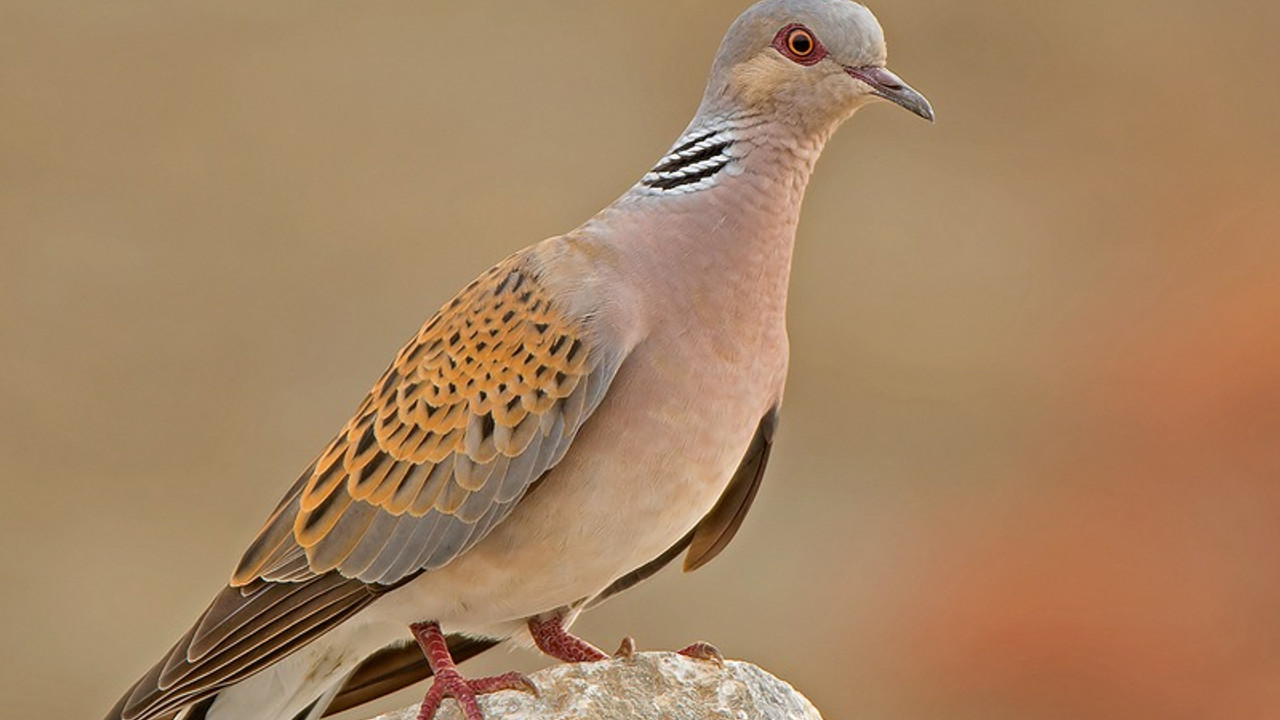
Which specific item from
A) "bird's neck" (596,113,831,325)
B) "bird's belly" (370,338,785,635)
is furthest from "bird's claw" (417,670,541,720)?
"bird's neck" (596,113,831,325)

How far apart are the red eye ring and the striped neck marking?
200 millimetres

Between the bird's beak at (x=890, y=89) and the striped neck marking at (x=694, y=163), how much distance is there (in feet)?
0.94

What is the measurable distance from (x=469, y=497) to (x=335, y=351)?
7.03 m

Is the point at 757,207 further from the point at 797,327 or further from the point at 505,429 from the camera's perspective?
the point at 797,327

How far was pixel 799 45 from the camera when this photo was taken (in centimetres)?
383

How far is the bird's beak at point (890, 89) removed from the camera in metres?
3.77

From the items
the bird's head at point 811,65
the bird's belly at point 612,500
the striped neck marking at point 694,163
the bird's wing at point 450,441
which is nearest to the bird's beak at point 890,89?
the bird's head at point 811,65

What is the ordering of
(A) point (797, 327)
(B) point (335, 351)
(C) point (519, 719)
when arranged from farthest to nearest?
(A) point (797, 327), (B) point (335, 351), (C) point (519, 719)

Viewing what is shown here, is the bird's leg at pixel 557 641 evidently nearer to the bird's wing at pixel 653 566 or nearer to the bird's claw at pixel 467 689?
the bird's wing at pixel 653 566

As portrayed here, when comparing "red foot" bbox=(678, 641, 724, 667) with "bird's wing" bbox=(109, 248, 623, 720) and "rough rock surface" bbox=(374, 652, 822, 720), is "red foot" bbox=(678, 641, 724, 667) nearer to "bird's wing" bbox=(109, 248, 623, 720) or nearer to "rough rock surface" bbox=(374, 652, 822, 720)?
"rough rock surface" bbox=(374, 652, 822, 720)

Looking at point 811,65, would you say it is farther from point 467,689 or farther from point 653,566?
point 467,689

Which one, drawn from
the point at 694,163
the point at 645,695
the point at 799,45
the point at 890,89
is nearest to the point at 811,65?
the point at 799,45

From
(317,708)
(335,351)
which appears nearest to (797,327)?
(335,351)

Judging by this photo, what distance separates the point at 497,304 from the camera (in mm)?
3908
